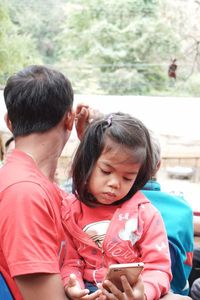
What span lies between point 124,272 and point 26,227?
0.70ft

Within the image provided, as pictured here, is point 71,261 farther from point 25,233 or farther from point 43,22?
point 43,22

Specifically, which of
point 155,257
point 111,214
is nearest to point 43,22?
point 111,214

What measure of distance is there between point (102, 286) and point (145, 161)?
1.19 ft

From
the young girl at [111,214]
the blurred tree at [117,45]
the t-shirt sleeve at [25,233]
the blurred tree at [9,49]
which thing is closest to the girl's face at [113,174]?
the young girl at [111,214]

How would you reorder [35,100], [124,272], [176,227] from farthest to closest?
1. [176,227]
2. [35,100]
3. [124,272]

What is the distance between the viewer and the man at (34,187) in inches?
37.4

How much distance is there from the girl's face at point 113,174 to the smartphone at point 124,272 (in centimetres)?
24

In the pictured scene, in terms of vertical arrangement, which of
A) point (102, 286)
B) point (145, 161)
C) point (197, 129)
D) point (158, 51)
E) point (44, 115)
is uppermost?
point (44, 115)

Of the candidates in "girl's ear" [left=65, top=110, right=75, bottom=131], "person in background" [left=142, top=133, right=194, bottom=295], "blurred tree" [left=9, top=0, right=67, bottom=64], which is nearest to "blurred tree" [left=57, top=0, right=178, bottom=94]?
"blurred tree" [left=9, top=0, right=67, bottom=64]

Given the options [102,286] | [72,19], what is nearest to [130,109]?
[102,286]

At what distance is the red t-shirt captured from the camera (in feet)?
3.10

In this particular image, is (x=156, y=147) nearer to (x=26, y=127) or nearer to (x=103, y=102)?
(x=26, y=127)

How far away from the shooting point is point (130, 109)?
3.70 m

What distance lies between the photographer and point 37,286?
0.96 m
